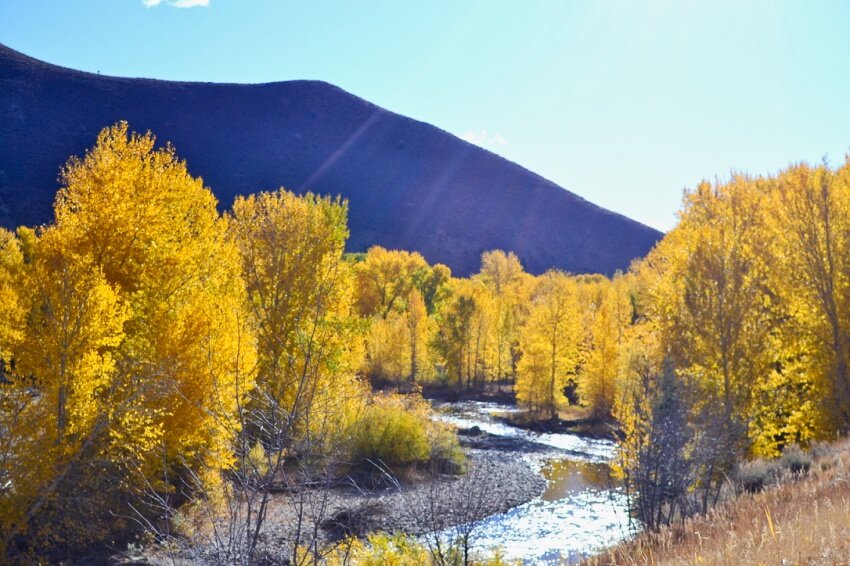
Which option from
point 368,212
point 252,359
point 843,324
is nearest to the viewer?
point 252,359

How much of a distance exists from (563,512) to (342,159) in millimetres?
139979

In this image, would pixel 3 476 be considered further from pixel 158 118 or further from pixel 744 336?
pixel 158 118

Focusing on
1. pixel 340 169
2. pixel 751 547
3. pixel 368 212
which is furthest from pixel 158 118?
pixel 751 547

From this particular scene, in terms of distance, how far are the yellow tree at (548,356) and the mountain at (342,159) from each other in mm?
82439

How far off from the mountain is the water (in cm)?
9420

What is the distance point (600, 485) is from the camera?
2400 cm

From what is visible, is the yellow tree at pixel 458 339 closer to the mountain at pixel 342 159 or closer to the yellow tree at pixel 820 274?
the yellow tree at pixel 820 274

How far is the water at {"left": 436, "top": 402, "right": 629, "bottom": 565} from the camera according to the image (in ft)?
52.5

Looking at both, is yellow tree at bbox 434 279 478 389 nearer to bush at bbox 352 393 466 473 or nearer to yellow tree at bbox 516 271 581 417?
yellow tree at bbox 516 271 581 417

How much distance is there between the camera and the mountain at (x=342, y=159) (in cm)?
12373

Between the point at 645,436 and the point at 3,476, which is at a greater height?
the point at 645,436

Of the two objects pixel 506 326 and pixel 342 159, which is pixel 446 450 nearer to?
pixel 506 326

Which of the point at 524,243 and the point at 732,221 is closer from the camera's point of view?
the point at 732,221

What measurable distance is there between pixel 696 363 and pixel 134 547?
15.4 m
